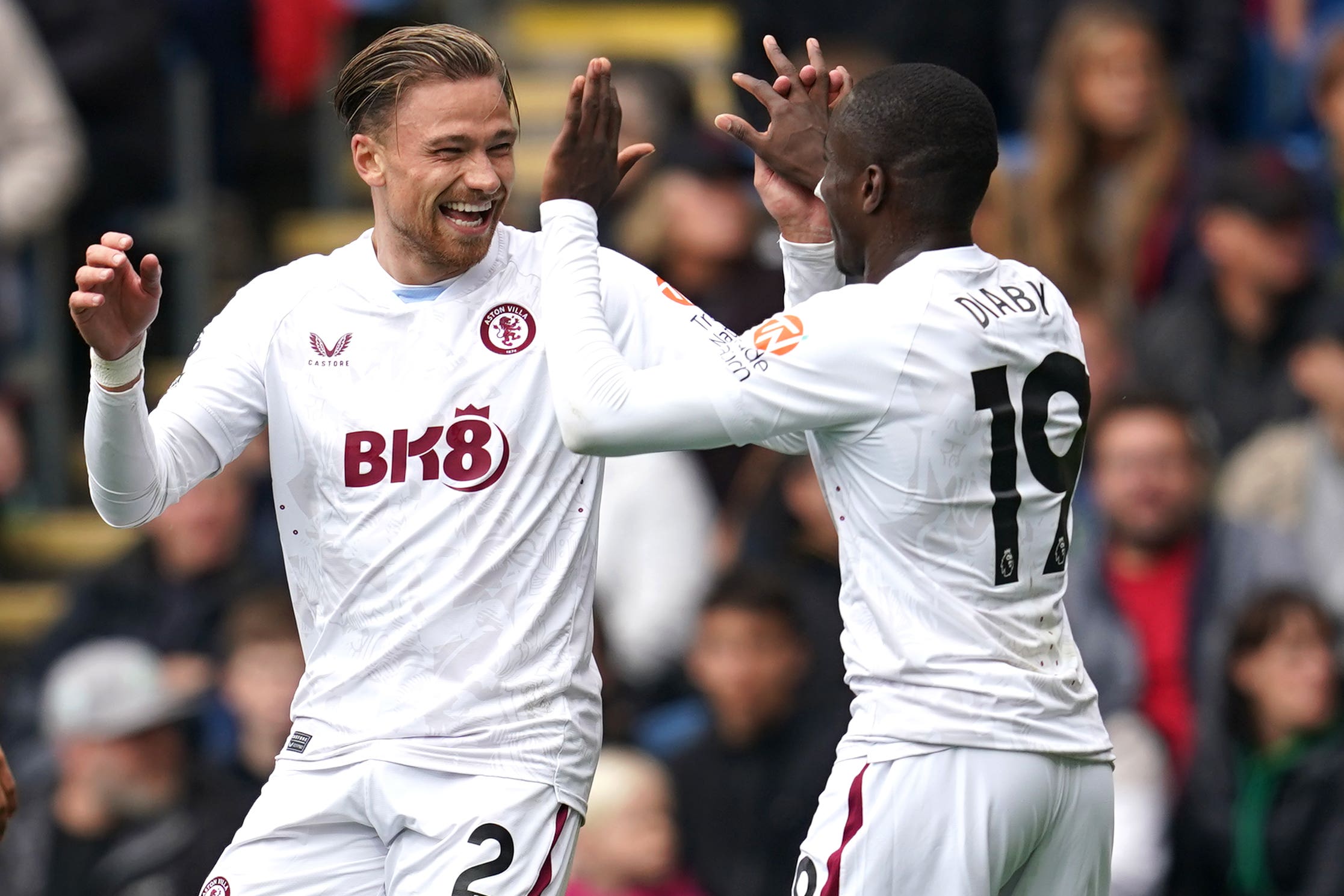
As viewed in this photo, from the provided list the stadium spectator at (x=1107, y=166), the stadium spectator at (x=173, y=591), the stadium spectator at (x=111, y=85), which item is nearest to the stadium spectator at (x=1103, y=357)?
the stadium spectator at (x=1107, y=166)

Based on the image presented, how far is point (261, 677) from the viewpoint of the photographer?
798cm

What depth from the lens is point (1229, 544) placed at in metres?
7.54

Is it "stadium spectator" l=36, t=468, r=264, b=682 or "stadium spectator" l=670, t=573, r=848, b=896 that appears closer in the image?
"stadium spectator" l=670, t=573, r=848, b=896

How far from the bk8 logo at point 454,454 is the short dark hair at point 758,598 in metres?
3.04

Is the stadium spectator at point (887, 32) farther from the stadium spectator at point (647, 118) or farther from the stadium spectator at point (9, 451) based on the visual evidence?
the stadium spectator at point (9, 451)

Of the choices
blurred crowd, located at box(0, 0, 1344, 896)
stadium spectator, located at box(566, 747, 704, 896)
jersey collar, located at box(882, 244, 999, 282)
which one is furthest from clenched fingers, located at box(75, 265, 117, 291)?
blurred crowd, located at box(0, 0, 1344, 896)

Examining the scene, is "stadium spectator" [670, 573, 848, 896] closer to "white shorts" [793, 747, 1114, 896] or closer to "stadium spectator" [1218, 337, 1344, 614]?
"stadium spectator" [1218, 337, 1344, 614]

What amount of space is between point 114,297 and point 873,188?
153cm

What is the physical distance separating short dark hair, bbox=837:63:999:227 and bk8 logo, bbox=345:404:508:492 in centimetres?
97

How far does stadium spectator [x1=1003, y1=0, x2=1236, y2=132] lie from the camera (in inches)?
357

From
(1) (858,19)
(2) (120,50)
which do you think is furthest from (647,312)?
(2) (120,50)

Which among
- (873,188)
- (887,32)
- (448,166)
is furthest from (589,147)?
(887,32)

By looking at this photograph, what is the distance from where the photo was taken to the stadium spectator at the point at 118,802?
7699 mm

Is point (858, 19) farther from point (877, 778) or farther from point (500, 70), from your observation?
point (877, 778)
